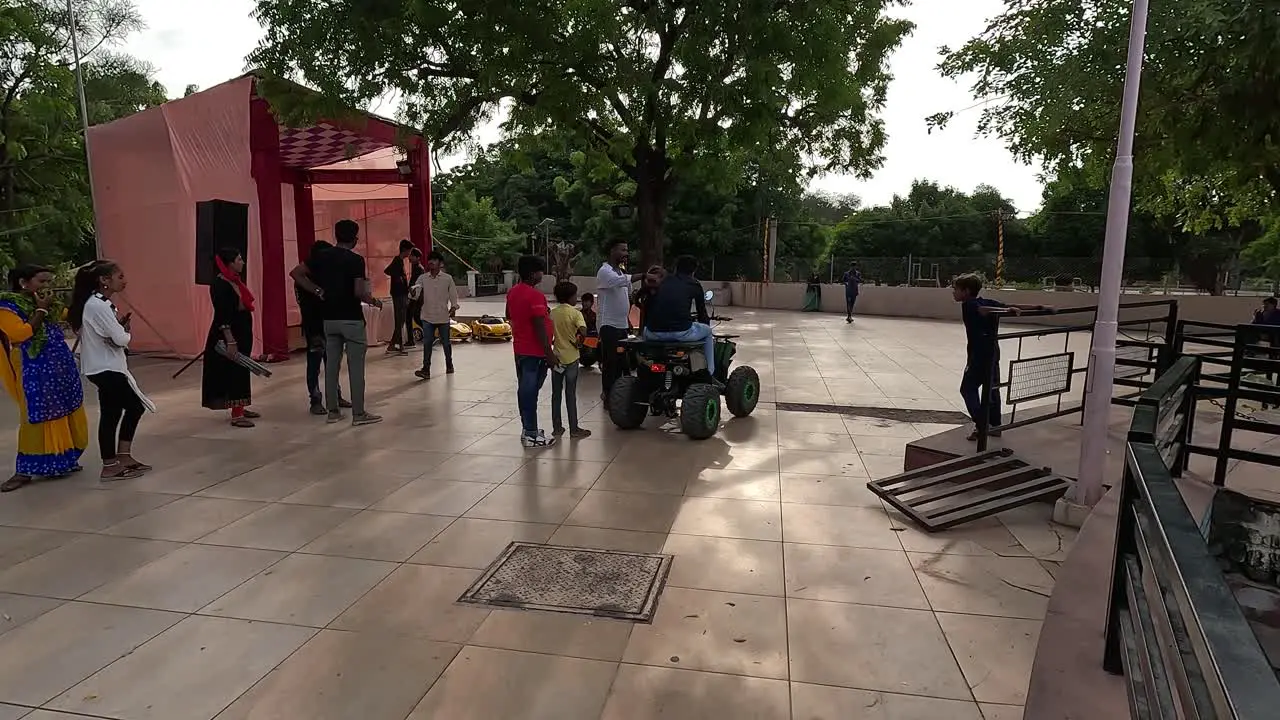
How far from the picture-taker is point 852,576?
392cm

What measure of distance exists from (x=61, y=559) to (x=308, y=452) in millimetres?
2336

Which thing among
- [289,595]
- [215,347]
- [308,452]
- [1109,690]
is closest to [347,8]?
[215,347]

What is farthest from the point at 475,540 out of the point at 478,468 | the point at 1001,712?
the point at 1001,712

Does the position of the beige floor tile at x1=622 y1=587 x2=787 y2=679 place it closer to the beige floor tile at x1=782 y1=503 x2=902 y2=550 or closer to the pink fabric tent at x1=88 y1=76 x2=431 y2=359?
the beige floor tile at x1=782 y1=503 x2=902 y2=550

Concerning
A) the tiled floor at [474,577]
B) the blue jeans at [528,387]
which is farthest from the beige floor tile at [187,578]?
the blue jeans at [528,387]

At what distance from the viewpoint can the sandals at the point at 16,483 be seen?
529 centimetres

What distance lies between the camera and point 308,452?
21.0 ft

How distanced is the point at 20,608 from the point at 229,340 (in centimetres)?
374

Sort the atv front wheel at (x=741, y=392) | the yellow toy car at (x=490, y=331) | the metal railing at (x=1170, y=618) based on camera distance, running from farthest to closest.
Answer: the yellow toy car at (x=490, y=331)
the atv front wheel at (x=741, y=392)
the metal railing at (x=1170, y=618)

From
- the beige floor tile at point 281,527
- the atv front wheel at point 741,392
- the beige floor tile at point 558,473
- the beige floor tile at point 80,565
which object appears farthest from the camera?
the atv front wheel at point 741,392

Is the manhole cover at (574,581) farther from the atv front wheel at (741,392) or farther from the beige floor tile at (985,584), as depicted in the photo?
the atv front wheel at (741,392)

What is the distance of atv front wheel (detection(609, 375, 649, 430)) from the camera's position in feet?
23.3

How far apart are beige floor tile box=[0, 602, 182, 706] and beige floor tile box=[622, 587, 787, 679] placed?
2.21 meters

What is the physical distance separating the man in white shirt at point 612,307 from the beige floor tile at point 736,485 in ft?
9.40
